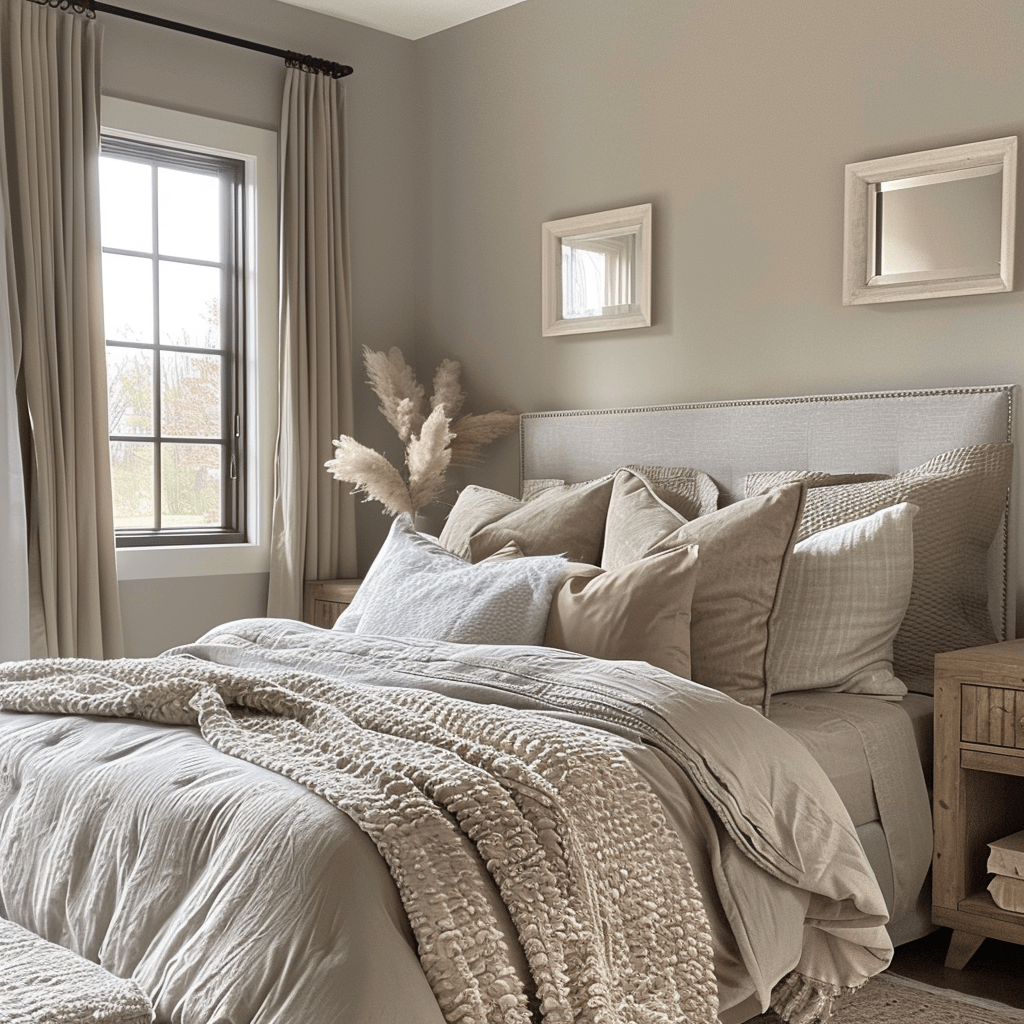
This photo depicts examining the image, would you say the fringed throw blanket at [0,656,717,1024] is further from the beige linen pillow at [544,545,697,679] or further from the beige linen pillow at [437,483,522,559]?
the beige linen pillow at [437,483,522,559]

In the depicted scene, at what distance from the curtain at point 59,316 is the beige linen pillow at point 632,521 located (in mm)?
1652

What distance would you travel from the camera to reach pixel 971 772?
8.86 feet

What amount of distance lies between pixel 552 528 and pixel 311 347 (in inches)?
59.8

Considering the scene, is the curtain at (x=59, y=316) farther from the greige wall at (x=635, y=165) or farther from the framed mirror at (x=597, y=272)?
the framed mirror at (x=597, y=272)

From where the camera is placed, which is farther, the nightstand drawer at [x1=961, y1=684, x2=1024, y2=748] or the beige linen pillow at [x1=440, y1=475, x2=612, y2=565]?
the beige linen pillow at [x1=440, y1=475, x2=612, y2=565]

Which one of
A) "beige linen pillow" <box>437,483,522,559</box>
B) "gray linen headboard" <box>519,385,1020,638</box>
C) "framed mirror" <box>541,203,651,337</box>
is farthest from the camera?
"framed mirror" <box>541,203,651,337</box>

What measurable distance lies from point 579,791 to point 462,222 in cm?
316

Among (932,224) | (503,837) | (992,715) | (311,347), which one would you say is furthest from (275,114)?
(503,837)

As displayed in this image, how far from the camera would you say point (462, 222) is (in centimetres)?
458

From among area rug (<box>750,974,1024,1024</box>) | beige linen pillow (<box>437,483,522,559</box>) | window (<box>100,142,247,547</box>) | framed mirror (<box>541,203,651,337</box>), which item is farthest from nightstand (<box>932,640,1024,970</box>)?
window (<box>100,142,247,547</box>)

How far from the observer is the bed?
63.1 inches

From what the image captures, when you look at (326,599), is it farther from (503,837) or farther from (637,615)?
(503,837)

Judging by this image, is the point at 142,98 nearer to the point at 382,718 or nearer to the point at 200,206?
the point at 200,206

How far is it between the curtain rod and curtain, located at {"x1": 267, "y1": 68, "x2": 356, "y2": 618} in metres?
0.04
